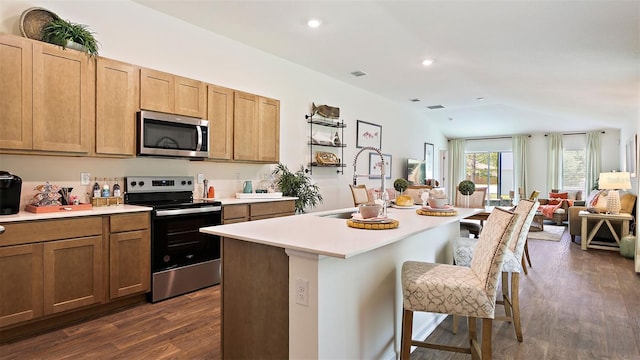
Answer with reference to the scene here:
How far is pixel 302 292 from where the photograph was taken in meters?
1.62

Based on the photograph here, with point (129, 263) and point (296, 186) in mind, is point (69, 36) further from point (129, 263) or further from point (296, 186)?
point (296, 186)

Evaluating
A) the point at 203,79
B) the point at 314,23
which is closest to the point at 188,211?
the point at 203,79

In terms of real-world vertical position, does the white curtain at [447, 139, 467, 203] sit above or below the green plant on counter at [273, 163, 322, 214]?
above

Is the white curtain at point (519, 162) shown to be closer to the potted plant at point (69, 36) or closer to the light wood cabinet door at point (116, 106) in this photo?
the light wood cabinet door at point (116, 106)

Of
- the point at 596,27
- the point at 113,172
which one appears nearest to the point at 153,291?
the point at 113,172

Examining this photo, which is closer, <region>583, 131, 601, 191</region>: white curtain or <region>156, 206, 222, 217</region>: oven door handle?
<region>156, 206, 222, 217</region>: oven door handle

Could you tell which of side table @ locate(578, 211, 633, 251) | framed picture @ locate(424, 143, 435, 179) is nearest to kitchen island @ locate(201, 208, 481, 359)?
side table @ locate(578, 211, 633, 251)

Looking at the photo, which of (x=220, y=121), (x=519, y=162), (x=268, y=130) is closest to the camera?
(x=220, y=121)

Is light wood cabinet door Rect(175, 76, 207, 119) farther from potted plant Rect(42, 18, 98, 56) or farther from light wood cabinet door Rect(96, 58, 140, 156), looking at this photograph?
potted plant Rect(42, 18, 98, 56)

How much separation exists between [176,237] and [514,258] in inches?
111

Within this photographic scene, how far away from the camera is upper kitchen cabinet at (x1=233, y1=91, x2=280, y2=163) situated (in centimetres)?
411

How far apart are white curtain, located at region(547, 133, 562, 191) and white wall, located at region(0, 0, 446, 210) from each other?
237 inches

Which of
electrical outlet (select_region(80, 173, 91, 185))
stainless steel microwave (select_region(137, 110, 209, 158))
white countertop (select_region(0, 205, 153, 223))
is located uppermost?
stainless steel microwave (select_region(137, 110, 209, 158))

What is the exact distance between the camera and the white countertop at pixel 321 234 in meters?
1.52
